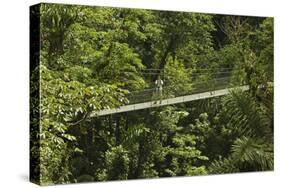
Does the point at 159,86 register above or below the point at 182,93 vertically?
above

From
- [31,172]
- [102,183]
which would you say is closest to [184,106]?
[102,183]

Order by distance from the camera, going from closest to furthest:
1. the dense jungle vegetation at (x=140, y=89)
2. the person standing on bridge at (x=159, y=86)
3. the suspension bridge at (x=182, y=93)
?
the dense jungle vegetation at (x=140, y=89), the suspension bridge at (x=182, y=93), the person standing on bridge at (x=159, y=86)

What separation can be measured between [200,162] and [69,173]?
2.03 metres

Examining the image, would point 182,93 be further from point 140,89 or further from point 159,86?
point 140,89

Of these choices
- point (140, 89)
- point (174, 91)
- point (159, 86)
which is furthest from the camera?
point (174, 91)

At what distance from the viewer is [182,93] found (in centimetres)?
958

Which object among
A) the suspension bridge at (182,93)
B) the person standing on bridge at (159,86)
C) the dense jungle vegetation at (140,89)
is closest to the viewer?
the dense jungle vegetation at (140,89)

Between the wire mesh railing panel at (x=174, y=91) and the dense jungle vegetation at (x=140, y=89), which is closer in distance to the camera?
the dense jungle vegetation at (x=140, y=89)

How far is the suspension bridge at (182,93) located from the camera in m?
9.19

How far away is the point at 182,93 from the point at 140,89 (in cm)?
69

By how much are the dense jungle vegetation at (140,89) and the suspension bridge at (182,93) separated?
5cm

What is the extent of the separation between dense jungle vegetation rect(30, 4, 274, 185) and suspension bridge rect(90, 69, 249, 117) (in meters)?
0.05

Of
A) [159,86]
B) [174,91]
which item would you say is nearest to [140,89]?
[159,86]

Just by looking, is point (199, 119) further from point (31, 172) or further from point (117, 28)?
point (31, 172)
